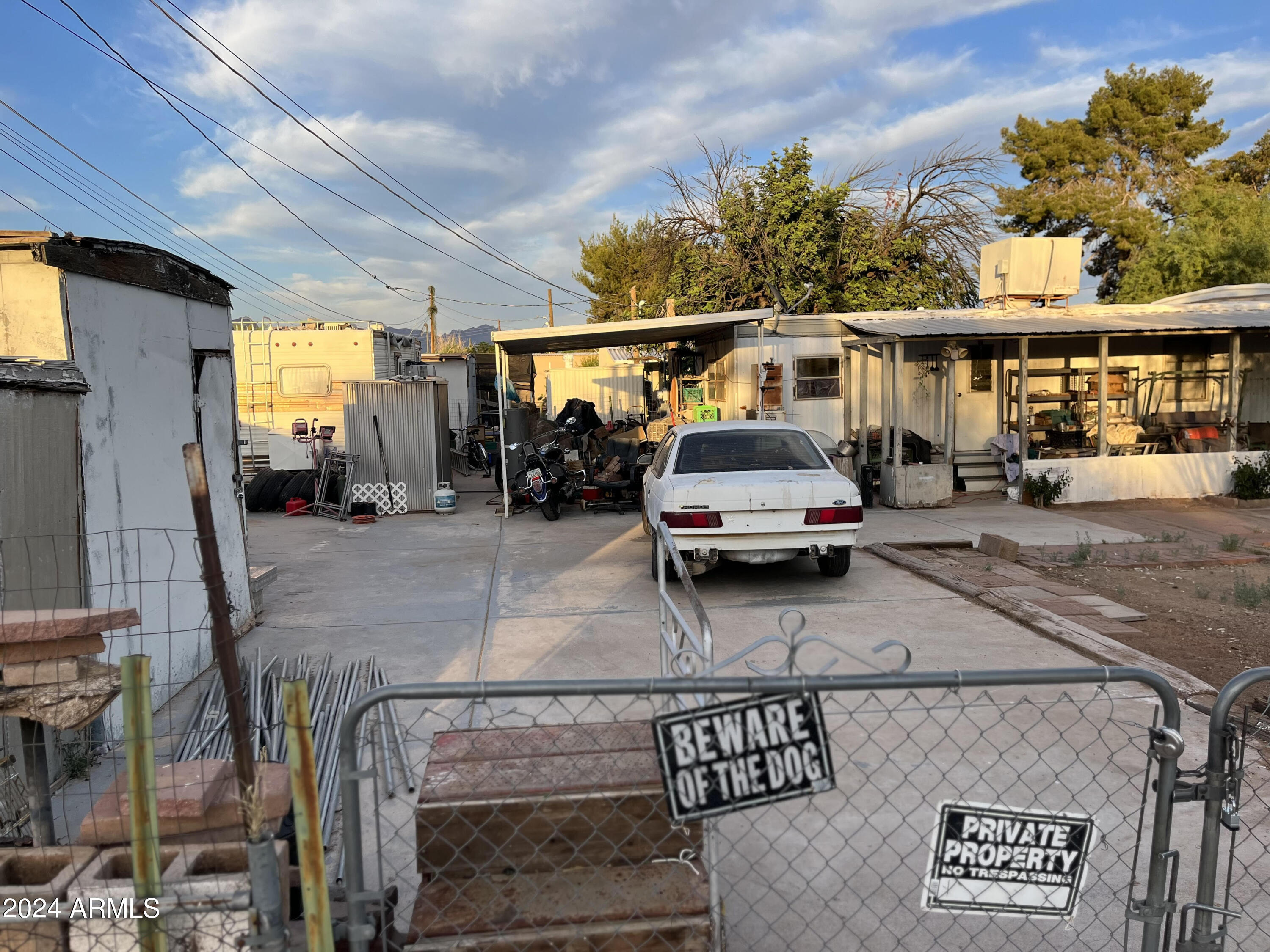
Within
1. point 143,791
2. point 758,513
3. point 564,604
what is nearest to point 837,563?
point 758,513

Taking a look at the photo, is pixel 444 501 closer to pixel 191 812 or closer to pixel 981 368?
pixel 981 368

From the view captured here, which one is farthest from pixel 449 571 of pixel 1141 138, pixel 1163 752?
pixel 1141 138

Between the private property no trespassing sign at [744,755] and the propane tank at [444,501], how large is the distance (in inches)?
488

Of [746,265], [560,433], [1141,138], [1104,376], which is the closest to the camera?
[1104,376]

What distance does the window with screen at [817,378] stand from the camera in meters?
15.3

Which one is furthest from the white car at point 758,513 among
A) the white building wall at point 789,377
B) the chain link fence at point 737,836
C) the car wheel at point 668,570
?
the white building wall at point 789,377

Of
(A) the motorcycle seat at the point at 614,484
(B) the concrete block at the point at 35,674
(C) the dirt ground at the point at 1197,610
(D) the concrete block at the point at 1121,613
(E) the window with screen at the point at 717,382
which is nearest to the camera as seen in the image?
(B) the concrete block at the point at 35,674

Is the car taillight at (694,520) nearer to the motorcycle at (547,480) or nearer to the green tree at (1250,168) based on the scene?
the motorcycle at (547,480)

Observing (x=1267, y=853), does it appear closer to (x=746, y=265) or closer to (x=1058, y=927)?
(x=1058, y=927)

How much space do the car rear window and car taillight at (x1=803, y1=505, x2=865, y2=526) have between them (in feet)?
2.39

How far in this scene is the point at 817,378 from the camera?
15359 mm

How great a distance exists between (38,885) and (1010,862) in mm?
2684

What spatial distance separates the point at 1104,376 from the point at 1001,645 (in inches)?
390

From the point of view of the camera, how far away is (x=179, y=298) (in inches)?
244
